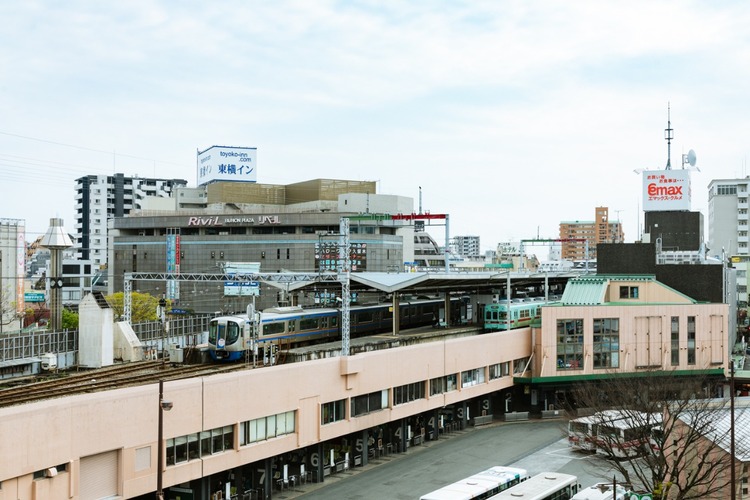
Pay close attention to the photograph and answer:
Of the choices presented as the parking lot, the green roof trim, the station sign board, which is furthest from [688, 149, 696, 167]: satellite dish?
the station sign board

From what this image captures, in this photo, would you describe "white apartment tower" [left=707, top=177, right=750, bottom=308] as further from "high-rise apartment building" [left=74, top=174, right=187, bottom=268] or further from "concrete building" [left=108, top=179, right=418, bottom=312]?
"high-rise apartment building" [left=74, top=174, right=187, bottom=268]

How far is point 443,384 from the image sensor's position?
43094 millimetres

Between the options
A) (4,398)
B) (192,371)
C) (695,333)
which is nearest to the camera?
(4,398)

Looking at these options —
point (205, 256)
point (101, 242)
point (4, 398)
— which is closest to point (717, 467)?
point (4, 398)

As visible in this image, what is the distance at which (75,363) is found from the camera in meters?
34.5

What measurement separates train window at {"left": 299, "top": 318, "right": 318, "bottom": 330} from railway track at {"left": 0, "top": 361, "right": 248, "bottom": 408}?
36.7ft

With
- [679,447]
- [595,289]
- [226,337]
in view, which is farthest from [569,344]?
[226,337]

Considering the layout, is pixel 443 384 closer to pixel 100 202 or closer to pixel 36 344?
pixel 36 344

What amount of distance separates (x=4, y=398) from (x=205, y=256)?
2854 inches

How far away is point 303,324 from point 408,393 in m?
9.91

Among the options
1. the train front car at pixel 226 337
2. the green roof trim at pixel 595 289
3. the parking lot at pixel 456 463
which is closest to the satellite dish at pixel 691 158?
the green roof trim at pixel 595 289

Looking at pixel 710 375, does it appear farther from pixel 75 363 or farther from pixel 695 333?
pixel 75 363

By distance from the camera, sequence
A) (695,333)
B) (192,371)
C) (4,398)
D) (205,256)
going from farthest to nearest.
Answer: (205,256)
(695,333)
(192,371)
(4,398)

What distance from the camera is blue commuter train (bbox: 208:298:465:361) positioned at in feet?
130
